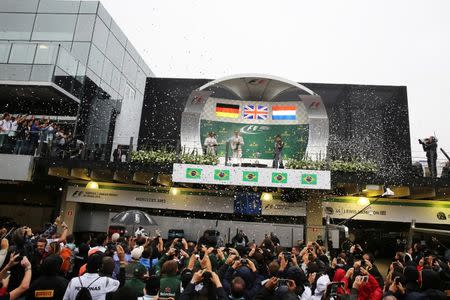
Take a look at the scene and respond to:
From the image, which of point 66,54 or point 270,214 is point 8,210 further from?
point 270,214

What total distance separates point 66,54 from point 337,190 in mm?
17029

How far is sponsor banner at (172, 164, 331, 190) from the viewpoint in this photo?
14.7 m

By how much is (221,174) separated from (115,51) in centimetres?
1636

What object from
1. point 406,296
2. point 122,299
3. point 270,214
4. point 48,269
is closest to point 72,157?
point 270,214

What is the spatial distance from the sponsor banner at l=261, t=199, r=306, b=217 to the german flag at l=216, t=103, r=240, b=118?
6168mm

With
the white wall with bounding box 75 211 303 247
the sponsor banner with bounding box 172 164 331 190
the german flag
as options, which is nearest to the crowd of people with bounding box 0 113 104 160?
the white wall with bounding box 75 211 303 247

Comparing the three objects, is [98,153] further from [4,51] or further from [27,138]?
[4,51]

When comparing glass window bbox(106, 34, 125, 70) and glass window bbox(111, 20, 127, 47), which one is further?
glass window bbox(111, 20, 127, 47)

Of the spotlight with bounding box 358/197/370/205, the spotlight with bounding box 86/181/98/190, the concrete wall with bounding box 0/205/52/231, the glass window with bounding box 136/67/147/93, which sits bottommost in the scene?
the concrete wall with bounding box 0/205/52/231

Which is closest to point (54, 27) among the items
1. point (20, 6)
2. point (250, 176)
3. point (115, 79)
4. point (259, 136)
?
point (20, 6)

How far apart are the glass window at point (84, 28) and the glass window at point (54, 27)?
350mm

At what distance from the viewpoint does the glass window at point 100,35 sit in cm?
2329

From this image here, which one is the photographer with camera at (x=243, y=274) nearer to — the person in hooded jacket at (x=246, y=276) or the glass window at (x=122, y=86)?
the person in hooded jacket at (x=246, y=276)

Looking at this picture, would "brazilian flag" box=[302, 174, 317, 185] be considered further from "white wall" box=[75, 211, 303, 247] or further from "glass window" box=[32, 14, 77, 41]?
"glass window" box=[32, 14, 77, 41]
